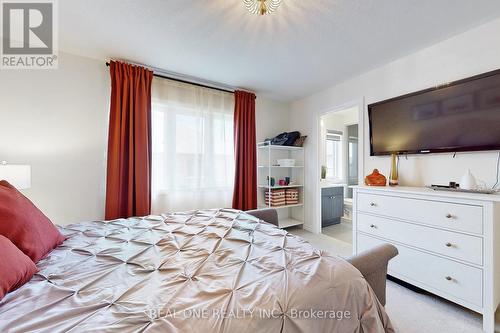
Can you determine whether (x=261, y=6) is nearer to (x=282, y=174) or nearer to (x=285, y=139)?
(x=285, y=139)

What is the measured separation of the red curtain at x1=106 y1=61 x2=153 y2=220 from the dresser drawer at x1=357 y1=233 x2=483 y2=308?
285 cm

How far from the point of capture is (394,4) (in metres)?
1.63

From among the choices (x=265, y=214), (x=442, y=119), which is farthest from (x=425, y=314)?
(x=442, y=119)

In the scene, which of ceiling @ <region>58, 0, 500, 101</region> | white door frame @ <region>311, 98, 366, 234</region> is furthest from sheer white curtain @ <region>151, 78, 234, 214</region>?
white door frame @ <region>311, 98, 366, 234</region>

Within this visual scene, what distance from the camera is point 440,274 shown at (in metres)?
1.73

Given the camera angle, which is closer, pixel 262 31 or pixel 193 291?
pixel 193 291

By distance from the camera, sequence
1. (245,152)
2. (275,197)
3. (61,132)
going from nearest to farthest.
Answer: (61,132) < (245,152) < (275,197)

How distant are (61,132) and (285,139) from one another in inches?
121

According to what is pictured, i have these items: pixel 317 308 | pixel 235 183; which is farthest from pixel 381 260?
pixel 235 183

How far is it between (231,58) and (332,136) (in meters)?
3.18

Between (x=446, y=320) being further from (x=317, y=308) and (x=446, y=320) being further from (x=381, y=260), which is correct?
(x=317, y=308)

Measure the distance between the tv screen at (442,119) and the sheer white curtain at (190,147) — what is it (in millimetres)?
2153

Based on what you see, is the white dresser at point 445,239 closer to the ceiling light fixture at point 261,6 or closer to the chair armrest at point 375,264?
the chair armrest at point 375,264

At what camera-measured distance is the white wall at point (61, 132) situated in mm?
2127
